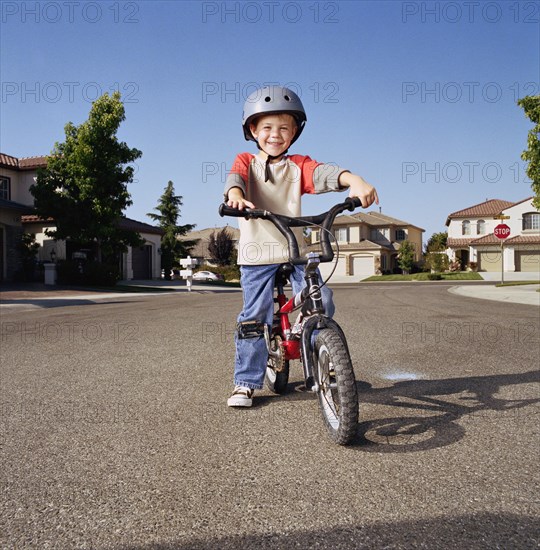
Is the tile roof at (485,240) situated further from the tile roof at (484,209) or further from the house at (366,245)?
the house at (366,245)

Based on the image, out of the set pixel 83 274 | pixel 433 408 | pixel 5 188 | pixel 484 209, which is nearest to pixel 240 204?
pixel 433 408

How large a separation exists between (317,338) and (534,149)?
1729 centimetres

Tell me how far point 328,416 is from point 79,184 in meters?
23.4

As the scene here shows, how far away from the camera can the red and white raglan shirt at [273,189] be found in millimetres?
3492

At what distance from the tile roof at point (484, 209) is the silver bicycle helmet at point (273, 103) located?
59272 millimetres

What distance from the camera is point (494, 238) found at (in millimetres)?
53906

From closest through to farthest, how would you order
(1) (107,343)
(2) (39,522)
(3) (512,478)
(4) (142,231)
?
(2) (39,522) → (3) (512,478) → (1) (107,343) → (4) (142,231)

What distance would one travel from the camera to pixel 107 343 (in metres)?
6.68

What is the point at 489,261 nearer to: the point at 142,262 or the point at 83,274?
the point at 142,262

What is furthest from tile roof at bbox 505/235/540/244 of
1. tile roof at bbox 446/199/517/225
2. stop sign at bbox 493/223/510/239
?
stop sign at bbox 493/223/510/239

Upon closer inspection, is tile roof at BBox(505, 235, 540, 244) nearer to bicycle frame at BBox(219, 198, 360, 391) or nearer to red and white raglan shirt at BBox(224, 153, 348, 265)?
red and white raglan shirt at BBox(224, 153, 348, 265)

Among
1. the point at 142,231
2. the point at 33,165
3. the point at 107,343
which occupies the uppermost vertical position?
the point at 33,165

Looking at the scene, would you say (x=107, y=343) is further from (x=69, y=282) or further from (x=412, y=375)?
(x=69, y=282)

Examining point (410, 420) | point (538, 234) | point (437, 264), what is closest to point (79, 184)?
point (410, 420)
